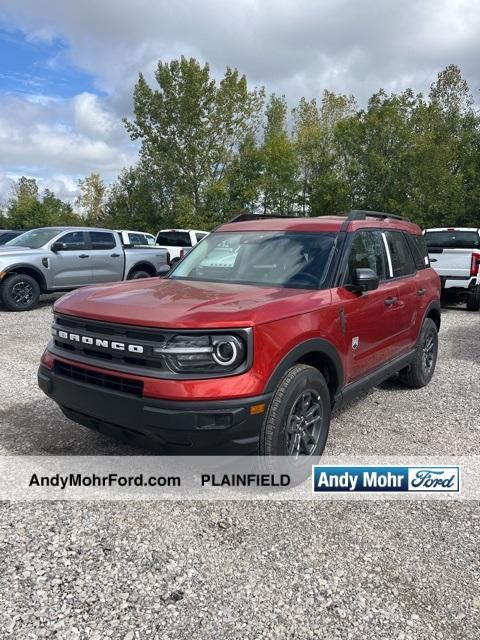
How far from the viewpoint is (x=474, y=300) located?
11047mm

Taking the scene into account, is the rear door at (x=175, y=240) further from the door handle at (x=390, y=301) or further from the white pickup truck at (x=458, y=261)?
the door handle at (x=390, y=301)

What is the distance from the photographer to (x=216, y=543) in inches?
108

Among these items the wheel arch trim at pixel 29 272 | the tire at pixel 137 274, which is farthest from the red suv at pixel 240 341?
the tire at pixel 137 274

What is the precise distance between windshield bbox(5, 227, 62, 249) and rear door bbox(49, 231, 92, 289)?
0.26 meters

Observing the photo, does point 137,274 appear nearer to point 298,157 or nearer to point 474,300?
point 474,300

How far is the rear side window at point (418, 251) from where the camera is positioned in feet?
17.5

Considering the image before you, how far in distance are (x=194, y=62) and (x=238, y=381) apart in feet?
105

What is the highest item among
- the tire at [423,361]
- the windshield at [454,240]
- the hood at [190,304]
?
the windshield at [454,240]

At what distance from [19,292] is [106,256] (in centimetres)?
218

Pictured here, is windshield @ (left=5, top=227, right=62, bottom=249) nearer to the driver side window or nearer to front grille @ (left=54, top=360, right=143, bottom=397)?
front grille @ (left=54, top=360, right=143, bottom=397)

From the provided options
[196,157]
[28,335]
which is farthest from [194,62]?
[28,335]

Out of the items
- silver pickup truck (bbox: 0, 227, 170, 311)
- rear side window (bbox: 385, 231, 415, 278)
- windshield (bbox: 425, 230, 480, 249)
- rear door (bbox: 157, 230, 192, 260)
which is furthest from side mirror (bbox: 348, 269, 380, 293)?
rear door (bbox: 157, 230, 192, 260)

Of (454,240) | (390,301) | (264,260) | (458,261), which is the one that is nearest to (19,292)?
(264,260)

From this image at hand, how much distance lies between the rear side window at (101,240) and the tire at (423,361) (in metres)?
8.20
